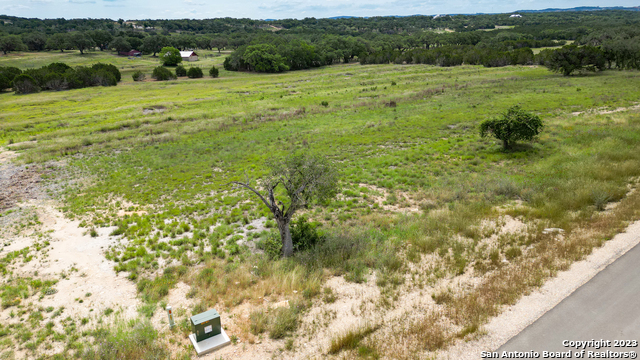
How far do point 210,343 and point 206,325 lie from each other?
1.78 ft

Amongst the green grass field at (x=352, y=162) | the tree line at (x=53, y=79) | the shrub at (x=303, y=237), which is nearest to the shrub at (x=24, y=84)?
the tree line at (x=53, y=79)

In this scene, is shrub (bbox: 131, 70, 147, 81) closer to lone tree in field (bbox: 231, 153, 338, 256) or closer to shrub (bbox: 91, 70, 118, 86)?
shrub (bbox: 91, 70, 118, 86)

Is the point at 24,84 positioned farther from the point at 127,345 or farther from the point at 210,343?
the point at 210,343

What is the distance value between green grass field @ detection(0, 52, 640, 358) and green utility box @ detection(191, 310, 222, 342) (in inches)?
72.5

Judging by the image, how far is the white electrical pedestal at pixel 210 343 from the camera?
9.29 m

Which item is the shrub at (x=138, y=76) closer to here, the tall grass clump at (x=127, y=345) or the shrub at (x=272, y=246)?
the shrub at (x=272, y=246)

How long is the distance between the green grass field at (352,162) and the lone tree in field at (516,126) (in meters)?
1.20

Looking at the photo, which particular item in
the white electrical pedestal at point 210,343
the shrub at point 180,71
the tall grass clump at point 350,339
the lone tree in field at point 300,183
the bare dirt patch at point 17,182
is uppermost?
the shrub at point 180,71

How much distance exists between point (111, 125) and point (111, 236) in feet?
106

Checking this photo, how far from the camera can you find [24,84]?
70.4m

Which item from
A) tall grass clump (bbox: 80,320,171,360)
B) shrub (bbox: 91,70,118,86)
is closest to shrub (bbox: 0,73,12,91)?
shrub (bbox: 91,70,118,86)

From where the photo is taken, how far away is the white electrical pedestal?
9.29 meters

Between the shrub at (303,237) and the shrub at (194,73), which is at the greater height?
the shrub at (194,73)

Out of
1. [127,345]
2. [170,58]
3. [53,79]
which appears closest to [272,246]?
[127,345]
